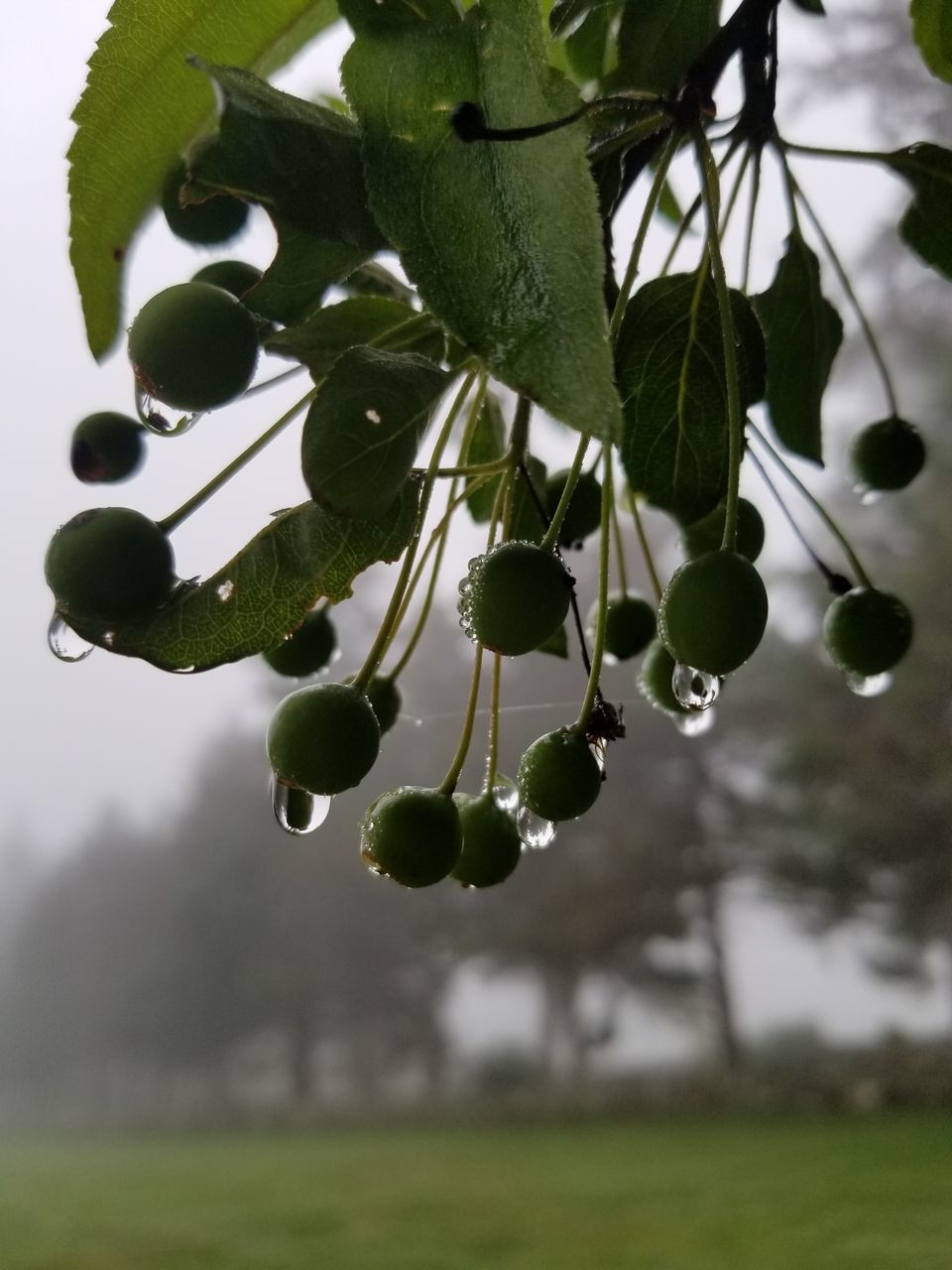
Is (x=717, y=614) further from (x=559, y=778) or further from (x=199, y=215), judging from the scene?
(x=199, y=215)

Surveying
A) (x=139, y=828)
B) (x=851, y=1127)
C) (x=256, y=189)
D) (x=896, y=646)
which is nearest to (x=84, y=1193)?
(x=139, y=828)

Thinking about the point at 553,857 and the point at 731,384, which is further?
the point at 553,857

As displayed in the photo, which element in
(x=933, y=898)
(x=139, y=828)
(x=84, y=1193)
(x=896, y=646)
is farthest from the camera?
(x=139, y=828)

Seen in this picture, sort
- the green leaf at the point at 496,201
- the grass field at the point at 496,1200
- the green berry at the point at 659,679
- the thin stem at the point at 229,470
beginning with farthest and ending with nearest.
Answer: the grass field at the point at 496,1200
the green berry at the point at 659,679
the thin stem at the point at 229,470
the green leaf at the point at 496,201

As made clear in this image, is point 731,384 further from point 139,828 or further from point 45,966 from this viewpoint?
point 45,966

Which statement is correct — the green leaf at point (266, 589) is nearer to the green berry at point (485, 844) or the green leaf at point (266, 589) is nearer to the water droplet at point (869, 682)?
the green berry at point (485, 844)

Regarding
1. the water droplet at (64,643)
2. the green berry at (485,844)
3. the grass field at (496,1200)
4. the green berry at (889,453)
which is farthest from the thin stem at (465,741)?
Result: the grass field at (496,1200)
